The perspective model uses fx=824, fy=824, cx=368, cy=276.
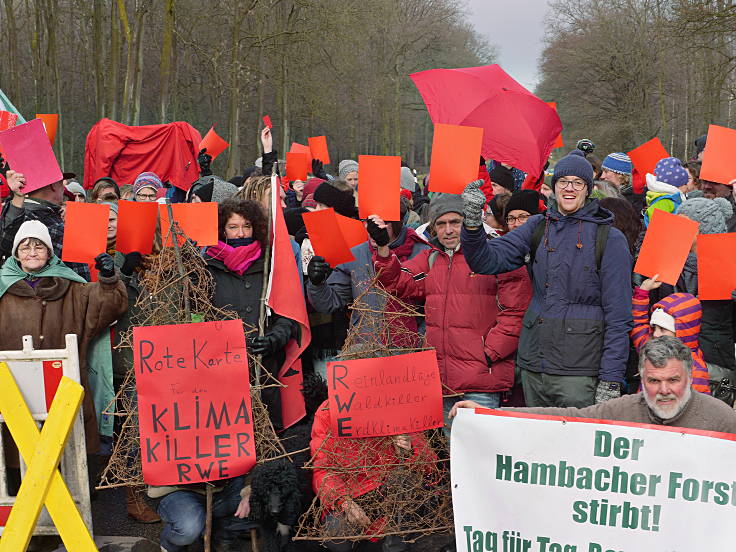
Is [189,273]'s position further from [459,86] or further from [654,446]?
[459,86]

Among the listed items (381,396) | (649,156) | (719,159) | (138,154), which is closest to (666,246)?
(719,159)

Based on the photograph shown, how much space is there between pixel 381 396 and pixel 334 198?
248 cm

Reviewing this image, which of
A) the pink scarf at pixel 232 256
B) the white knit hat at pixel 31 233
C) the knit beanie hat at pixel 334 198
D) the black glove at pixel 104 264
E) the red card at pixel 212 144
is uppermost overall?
the red card at pixel 212 144

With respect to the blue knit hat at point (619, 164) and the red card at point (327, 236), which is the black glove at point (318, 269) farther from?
the blue knit hat at point (619, 164)

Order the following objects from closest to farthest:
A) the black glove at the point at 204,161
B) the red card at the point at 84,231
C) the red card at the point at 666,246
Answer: the red card at the point at 666,246 → the red card at the point at 84,231 → the black glove at the point at 204,161

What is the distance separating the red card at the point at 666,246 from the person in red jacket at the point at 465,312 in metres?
0.68

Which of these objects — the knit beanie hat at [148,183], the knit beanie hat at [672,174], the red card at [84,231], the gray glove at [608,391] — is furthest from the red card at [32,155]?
the knit beanie hat at [672,174]

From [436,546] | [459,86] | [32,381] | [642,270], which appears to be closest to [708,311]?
[642,270]

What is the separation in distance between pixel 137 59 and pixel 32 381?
15878mm

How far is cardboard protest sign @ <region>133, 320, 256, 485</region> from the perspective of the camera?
404cm

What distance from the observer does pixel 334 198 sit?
6219 millimetres

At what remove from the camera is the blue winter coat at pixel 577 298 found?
4.23 meters

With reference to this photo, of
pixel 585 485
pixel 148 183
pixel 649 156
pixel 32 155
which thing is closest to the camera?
pixel 585 485

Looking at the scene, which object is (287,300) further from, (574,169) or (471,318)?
(574,169)
